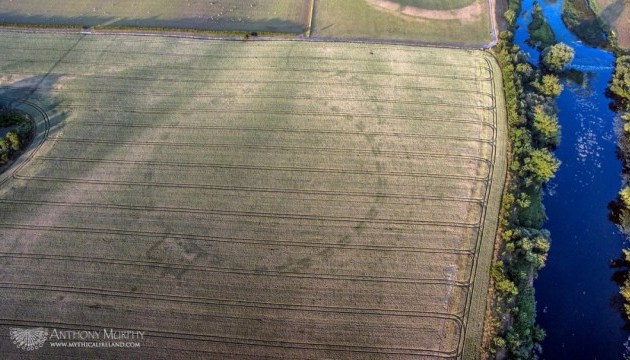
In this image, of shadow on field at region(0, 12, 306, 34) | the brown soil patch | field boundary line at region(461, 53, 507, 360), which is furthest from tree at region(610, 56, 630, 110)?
shadow on field at region(0, 12, 306, 34)

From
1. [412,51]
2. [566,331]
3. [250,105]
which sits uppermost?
[412,51]

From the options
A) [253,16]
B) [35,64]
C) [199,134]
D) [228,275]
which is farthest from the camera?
[253,16]

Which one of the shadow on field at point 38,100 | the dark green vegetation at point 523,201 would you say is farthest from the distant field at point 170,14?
the dark green vegetation at point 523,201

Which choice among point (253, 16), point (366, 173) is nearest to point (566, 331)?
point (366, 173)

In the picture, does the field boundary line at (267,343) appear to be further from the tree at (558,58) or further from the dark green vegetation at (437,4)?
the dark green vegetation at (437,4)

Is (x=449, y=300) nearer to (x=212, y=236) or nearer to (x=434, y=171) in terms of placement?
(x=434, y=171)

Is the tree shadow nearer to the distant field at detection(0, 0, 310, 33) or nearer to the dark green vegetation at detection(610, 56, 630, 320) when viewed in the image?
the distant field at detection(0, 0, 310, 33)

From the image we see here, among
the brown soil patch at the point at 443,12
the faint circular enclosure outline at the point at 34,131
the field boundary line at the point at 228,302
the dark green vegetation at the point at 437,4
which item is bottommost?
the field boundary line at the point at 228,302
